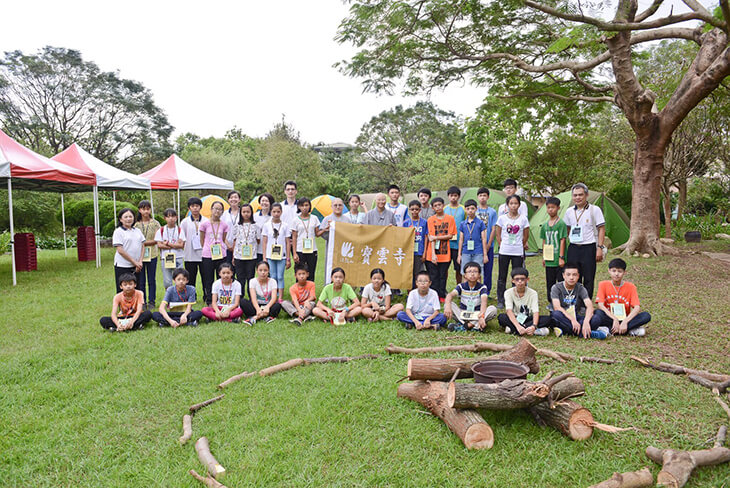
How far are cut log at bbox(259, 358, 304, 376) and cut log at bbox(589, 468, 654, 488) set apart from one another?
2563 millimetres

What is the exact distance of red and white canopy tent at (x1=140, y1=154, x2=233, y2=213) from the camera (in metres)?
12.5

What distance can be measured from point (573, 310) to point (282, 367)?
3.22m

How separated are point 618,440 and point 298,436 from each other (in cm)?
203

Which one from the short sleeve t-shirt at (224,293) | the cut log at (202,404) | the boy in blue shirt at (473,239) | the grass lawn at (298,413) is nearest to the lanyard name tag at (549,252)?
the boy in blue shirt at (473,239)

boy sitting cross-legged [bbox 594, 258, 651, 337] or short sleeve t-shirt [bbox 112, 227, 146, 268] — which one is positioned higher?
short sleeve t-shirt [bbox 112, 227, 146, 268]

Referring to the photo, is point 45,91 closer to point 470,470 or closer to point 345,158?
point 345,158

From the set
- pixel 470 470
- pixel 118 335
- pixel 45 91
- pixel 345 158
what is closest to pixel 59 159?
pixel 118 335

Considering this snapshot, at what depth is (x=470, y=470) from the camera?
2.61 meters

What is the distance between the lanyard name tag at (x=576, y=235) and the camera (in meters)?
5.54

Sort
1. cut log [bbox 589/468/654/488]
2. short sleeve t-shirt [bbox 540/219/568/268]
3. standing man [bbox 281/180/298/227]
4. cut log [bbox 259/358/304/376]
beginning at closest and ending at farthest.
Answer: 1. cut log [bbox 589/468/654/488]
2. cut log [bbox 259/358/304/376]
3. short sleeve t-shirt [bbox 540/219/568/268]
4. standing man [bbox 281/180/298/227]

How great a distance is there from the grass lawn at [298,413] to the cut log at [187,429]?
0.05 m

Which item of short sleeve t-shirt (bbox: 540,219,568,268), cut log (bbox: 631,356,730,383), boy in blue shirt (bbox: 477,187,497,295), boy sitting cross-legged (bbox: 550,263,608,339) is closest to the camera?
cut log (bbox: 631,356,730,383)

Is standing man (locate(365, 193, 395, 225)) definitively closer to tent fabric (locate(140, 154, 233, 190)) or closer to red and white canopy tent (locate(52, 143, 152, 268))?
red and white canopy tent (locate(52, 143, 152, 268))

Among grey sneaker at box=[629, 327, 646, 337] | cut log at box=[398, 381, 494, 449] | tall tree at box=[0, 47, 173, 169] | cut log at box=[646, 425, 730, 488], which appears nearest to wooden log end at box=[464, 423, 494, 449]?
cut log at box=[398, 381, 494, 449]
